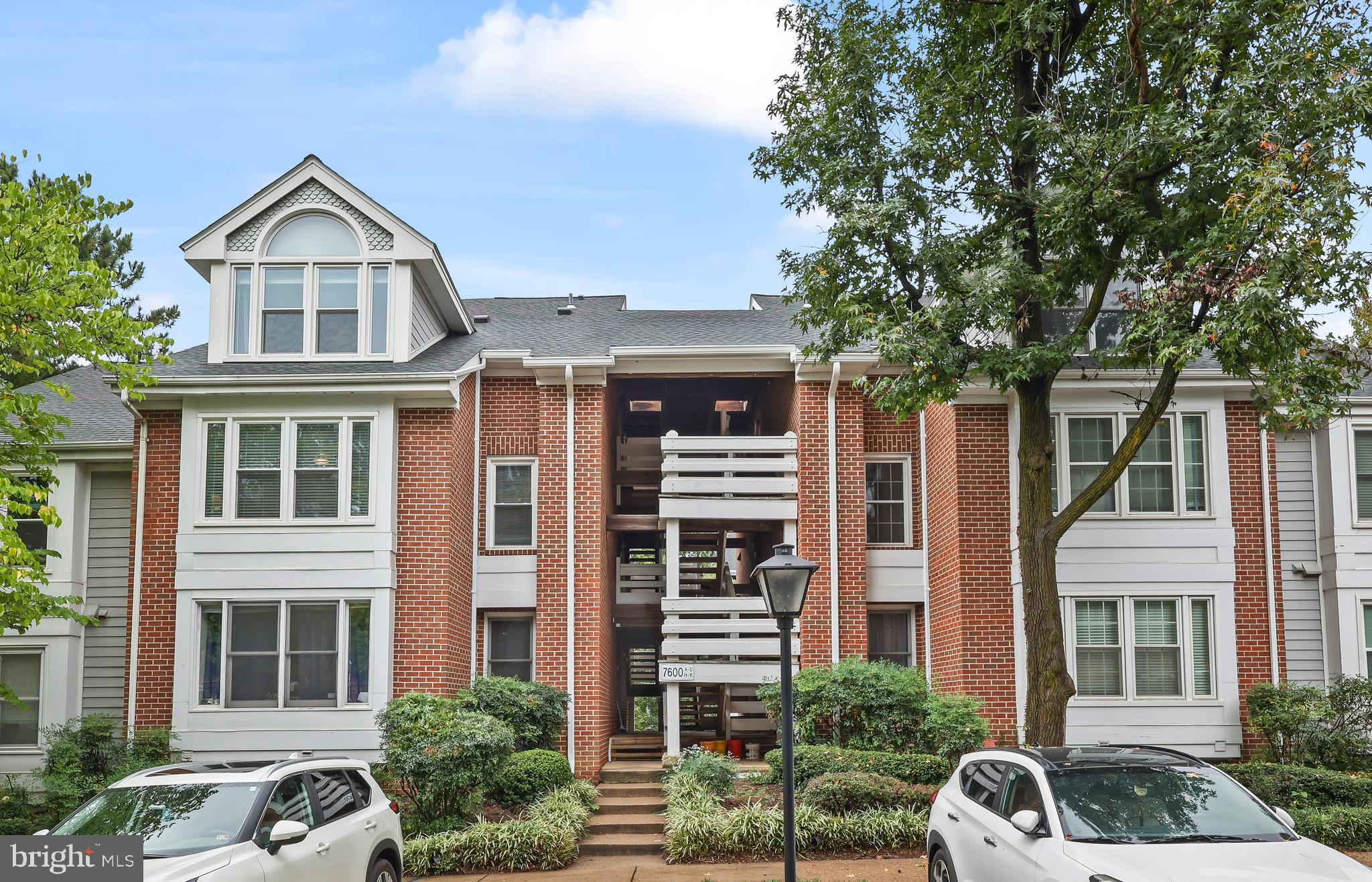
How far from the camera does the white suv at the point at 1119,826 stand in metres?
6.59

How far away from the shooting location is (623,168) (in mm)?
19578

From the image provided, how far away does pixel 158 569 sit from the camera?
15.8 meters

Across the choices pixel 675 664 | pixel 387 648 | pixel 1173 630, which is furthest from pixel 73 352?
pixel 1173 630

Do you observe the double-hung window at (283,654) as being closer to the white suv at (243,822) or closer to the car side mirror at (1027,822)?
the white suv at (243,822)

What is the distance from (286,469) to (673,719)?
6.63 m

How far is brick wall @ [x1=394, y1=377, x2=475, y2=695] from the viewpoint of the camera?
15344mm

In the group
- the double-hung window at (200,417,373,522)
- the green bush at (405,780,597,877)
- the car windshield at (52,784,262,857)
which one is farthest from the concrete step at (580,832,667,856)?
the car windshield at (52,784,262,857)

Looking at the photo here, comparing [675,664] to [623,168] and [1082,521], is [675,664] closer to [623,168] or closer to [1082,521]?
[1082,521]

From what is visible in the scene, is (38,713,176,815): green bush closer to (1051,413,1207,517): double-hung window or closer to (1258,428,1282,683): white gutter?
(1051,413,1207,517): double-hung window

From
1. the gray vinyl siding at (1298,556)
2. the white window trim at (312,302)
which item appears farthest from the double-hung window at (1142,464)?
the white window trim at (312,302)

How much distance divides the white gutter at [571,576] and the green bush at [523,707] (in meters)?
0.34

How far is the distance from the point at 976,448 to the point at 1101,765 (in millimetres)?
8607

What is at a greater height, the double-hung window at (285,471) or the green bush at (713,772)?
the double-hung window at (285,471)

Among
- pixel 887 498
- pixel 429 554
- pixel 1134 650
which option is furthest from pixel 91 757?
pixel 1134 650
